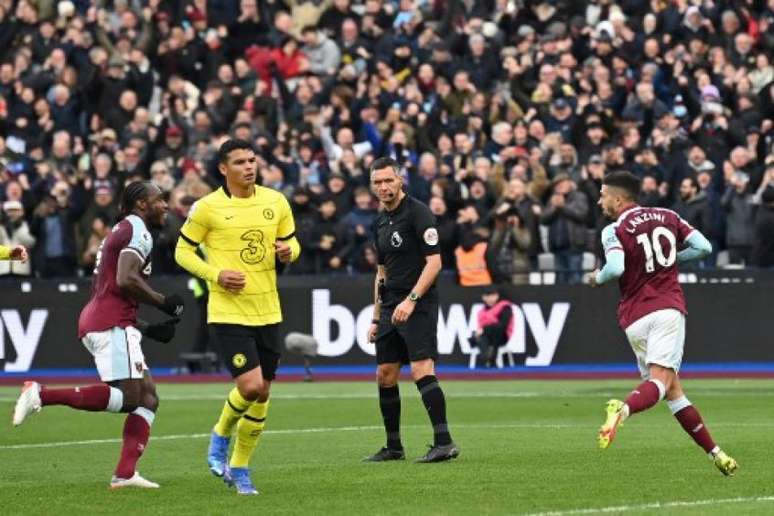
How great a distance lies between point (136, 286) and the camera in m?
12.8

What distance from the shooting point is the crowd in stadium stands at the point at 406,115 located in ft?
88.6

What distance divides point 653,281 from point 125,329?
365 cm

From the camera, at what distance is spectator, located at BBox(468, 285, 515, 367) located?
2681 cm

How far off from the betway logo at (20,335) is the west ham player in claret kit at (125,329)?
14.5 meters

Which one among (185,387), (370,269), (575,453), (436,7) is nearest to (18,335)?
(185,387)

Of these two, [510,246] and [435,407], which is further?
[510,246]

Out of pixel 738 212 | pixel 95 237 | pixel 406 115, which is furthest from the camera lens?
pixel 406 115

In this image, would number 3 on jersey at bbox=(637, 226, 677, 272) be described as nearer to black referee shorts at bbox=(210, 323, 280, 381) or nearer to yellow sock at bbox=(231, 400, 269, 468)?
black referee shorts at bbox=(210, 323, 280, 381)

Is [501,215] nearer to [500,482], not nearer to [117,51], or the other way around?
[117,51]

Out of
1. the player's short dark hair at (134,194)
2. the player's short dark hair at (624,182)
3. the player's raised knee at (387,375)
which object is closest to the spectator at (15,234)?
the player's raised knee at (387,375)

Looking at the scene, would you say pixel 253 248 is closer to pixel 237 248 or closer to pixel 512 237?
pixel 237 248

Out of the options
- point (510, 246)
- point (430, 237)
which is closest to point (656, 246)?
point (430, 237)

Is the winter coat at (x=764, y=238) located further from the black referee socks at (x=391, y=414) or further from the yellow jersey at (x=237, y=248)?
the yellow jersey at (x=237, y=248)

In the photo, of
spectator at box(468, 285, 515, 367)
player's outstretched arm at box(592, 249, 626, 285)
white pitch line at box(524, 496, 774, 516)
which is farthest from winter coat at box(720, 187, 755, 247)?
white pitch line at box(524, 496, 774, 516)
